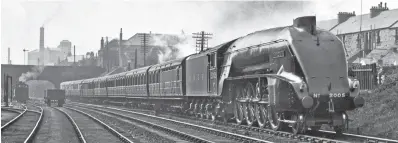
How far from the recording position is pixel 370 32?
231 ft

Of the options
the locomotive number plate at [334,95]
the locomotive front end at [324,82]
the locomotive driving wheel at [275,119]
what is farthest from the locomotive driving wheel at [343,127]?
the locomotive driving wheel at [275,119]

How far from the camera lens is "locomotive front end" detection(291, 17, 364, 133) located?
1369cm

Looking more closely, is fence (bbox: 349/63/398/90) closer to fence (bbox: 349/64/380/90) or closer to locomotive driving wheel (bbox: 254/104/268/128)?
fence (bbox: 349/64/380/90)

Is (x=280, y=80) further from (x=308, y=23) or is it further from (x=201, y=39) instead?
(x=201, y=39)

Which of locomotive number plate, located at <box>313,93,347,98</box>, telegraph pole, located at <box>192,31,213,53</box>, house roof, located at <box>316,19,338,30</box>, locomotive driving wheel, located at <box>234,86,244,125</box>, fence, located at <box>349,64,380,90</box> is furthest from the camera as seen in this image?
house roof, located at <box>316,19,338,30</box>

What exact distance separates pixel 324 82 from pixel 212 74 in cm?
736

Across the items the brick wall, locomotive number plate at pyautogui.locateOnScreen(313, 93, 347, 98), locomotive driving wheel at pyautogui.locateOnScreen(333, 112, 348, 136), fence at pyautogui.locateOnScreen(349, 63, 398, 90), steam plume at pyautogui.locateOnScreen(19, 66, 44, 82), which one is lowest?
locomotive driving wheel at pyautogui.locateOnScreen(333, 112, 348, 136)

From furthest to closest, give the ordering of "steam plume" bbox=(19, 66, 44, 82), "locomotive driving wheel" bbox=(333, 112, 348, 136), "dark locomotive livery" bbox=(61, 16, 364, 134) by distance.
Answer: "steam plume" bbox=(19, 66, 44, 82) < "locomotive driving wheel" bbox=(333, 112, 348, 136) < "dark locomotive livery" bbox=(61, 16, 364, 134)

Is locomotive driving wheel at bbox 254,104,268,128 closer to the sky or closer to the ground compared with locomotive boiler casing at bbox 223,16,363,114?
closer to the ground

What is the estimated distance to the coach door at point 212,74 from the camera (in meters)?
20.2

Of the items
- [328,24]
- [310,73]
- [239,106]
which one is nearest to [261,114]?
[239,106]

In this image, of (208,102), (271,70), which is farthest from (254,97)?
(208,102)

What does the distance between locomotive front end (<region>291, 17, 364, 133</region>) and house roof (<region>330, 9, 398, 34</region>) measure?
185 ft

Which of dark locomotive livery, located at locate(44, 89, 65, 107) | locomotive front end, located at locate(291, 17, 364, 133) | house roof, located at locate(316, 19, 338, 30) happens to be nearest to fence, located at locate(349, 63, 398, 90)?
locomotive front end, located at locate(291, 17, 364, 133)
